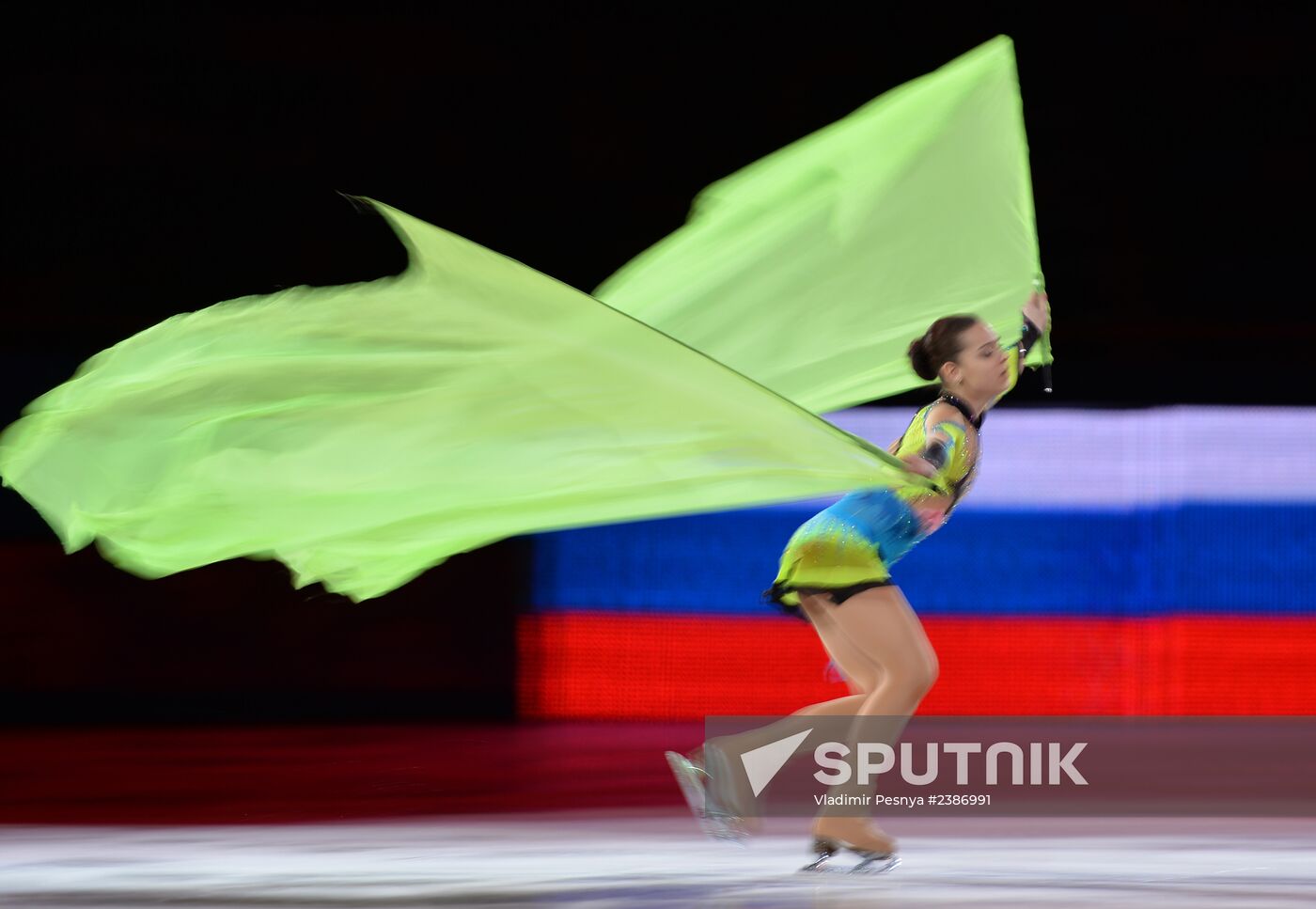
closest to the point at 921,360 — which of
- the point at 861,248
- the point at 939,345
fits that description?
the point at 939,345

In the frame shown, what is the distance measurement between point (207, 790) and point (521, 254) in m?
2.57

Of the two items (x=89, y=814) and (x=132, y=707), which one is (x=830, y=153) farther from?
(x=132, y=707)

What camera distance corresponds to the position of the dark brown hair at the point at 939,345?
3.63 metres

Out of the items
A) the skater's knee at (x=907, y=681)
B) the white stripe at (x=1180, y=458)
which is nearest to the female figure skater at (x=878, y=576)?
the skater's knee at (x=907, y=681)

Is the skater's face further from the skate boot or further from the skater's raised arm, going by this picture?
the skate boot

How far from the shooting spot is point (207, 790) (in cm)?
509

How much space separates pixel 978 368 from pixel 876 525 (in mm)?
410

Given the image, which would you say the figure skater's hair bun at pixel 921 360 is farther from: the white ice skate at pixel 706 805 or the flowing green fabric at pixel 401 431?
the white ice skate at pixel 706 805

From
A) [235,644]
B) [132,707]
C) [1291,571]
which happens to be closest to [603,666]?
[235,644]

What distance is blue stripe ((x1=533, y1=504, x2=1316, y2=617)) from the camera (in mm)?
6859

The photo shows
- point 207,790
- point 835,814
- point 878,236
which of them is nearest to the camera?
point 835,814

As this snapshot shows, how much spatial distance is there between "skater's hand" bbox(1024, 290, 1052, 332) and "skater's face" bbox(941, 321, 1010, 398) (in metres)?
0.25

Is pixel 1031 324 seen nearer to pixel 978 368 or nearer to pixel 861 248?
pixel 978 368

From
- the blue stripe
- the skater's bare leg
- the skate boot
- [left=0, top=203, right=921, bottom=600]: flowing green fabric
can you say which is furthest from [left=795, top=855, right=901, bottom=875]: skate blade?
the blue stripe
